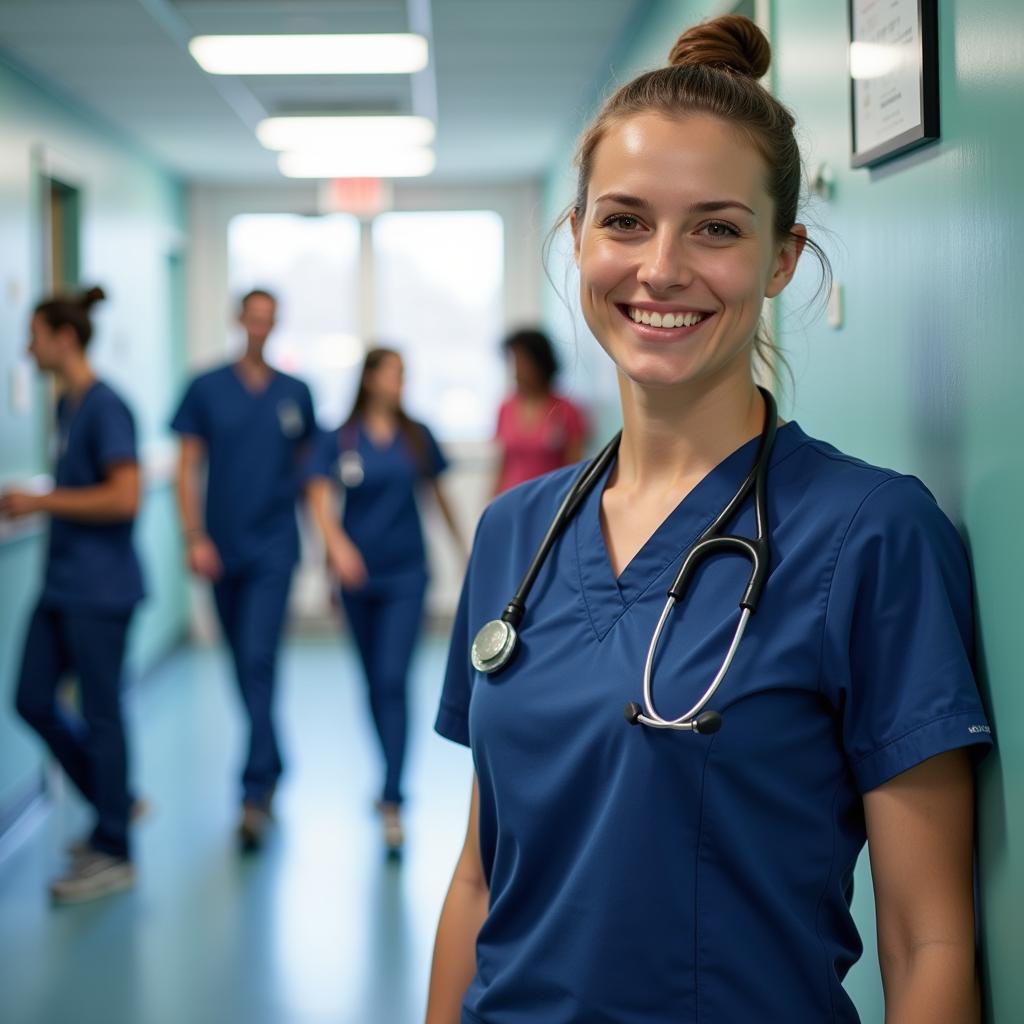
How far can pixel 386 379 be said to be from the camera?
387 cm

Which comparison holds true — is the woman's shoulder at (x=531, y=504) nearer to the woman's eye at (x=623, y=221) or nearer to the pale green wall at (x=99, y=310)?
the woman's eye at (x=623, y=221)

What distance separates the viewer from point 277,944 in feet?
9.98

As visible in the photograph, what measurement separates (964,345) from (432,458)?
9.37 feet

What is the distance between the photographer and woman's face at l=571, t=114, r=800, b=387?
108 centimetres

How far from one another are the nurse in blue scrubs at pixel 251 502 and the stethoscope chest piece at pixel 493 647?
2675mm

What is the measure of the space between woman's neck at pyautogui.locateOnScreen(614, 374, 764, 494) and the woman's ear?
0.26 ft

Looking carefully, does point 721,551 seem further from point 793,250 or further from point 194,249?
point 194,249

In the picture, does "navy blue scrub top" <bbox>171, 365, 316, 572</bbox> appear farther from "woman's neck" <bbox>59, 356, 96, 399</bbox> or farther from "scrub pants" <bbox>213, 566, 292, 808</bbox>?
"woman's neck" <bbox>59, 356, 96, 399</bbox>

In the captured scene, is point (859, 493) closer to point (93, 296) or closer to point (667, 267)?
point (667, 267)

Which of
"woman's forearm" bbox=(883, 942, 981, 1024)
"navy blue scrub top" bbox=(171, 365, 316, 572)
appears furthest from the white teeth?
"navy blue scrub top" bbox=(171, 365, 316, 572)

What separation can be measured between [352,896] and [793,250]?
2.52 meters

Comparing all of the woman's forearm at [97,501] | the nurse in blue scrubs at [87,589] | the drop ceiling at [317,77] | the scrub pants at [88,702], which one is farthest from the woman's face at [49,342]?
the drop ceiling at [317,77]

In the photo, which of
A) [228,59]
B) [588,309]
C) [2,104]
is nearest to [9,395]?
[2,104]

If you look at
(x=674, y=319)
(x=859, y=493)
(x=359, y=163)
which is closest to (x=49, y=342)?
(x=674, y=319)
